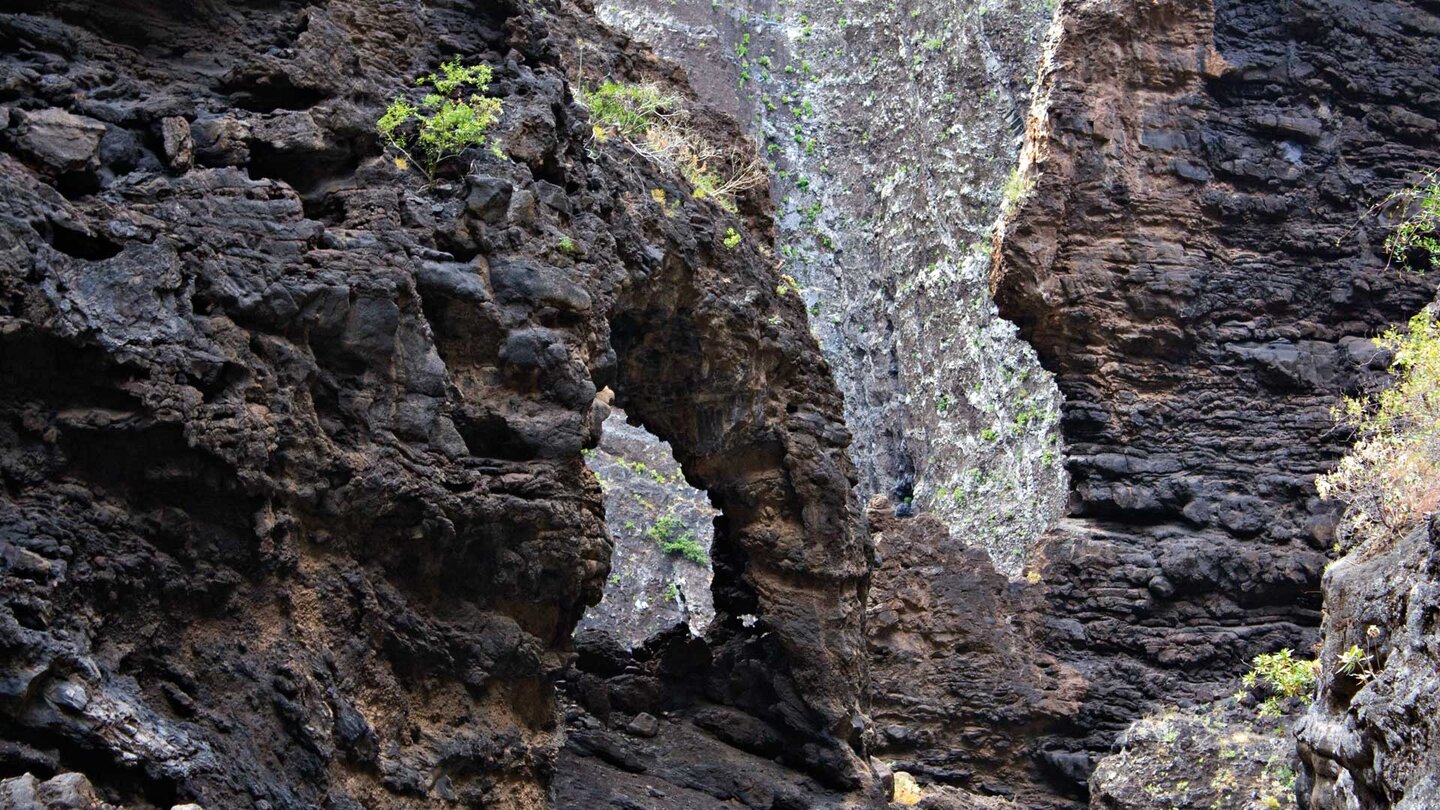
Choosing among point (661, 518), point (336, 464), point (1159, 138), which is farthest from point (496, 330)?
point (661, 518)

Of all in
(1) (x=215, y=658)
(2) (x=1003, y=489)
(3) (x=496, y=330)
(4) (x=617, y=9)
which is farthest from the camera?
(4) (x=617, y=9)

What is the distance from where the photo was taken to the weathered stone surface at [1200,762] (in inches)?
693

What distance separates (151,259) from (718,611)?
9.77 metres

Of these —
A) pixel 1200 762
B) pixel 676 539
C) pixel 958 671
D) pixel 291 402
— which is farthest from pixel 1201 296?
pixel 676 539

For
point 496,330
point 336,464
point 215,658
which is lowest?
point 215,658

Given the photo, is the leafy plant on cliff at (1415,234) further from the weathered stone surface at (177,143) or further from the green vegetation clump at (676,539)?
the green vegetation clump at (676,539)

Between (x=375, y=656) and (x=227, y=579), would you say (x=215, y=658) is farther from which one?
(x=375, y=656)

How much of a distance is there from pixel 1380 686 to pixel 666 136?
9323 millimetres

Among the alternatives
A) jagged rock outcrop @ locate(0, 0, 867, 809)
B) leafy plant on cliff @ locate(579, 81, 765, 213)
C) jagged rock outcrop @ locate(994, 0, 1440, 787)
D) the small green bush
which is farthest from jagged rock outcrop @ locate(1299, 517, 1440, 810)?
jagged rock outcrop @ locate(994, 0, 1440, 787)

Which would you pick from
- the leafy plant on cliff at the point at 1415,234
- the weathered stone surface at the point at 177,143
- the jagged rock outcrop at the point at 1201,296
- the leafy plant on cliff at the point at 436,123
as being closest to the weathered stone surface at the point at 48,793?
the weathered stone surface at the point at 177,143

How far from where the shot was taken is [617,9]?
136ft

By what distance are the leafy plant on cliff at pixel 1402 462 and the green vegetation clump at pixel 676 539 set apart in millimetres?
21467

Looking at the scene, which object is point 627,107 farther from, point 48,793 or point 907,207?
point 907,207

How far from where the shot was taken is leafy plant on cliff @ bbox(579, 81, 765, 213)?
15239 mm
